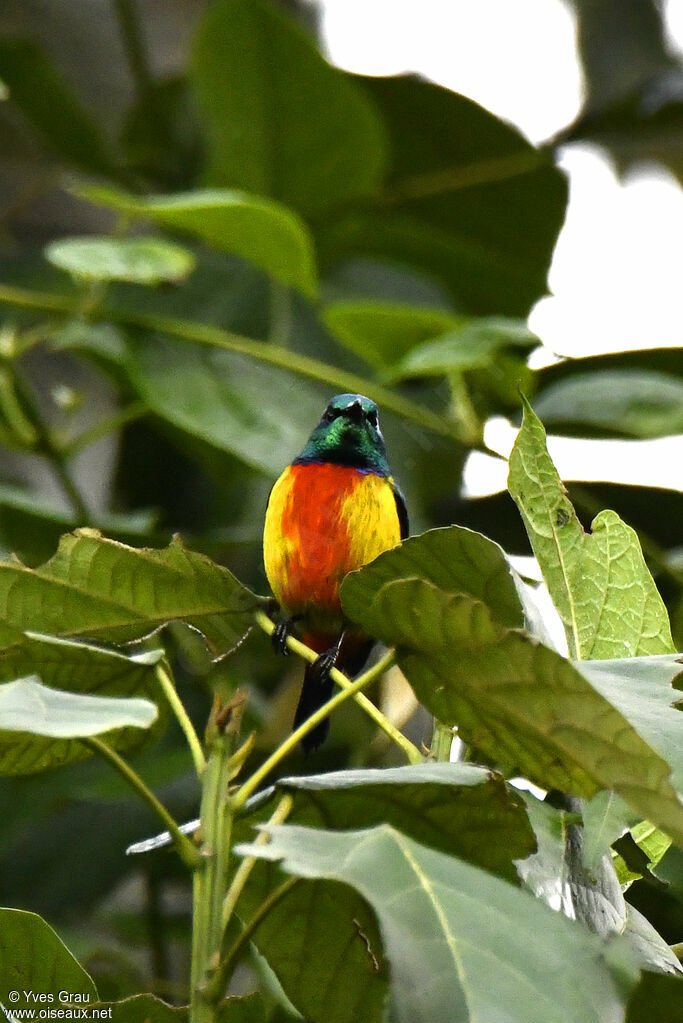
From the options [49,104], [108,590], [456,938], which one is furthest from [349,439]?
[49,104]

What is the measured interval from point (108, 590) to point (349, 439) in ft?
3.36

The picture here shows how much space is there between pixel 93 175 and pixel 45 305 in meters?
1.13

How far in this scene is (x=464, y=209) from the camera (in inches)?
139

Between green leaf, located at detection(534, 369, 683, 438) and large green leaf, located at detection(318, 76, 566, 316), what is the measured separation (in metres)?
0.98

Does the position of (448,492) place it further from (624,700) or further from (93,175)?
(624,700)

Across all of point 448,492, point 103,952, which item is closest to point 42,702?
point 103,952

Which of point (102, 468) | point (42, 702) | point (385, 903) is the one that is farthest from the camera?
point (102, 468)

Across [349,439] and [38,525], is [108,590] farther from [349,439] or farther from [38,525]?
[38,525]

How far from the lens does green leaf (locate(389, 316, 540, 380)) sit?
2211 mm

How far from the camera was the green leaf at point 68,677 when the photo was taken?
3.39ft

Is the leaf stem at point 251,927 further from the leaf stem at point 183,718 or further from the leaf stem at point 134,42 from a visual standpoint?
the leaf stem at point 134,42

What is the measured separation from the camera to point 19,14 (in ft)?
12.0

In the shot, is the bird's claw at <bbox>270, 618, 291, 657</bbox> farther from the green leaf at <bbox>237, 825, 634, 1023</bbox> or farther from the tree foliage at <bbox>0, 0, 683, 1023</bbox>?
the green leaf at <bbox>237, 825, 634, 1023</bbox>

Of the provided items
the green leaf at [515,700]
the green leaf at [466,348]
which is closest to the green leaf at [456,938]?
the green leaf at [515,700]
